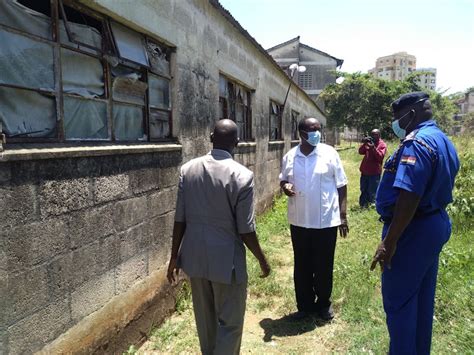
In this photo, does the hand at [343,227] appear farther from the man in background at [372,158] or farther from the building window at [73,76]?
the man in background at [372,158]

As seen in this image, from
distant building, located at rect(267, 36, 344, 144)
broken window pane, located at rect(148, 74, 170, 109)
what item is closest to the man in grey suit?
broken window pane, located at rect(148, 74, 170, 109)

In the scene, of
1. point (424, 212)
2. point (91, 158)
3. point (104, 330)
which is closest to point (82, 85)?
point (91, 158)

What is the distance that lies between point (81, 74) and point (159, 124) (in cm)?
118

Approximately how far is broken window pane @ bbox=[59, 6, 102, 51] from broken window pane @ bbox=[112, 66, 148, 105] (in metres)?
0.30

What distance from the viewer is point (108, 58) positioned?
3.08 m

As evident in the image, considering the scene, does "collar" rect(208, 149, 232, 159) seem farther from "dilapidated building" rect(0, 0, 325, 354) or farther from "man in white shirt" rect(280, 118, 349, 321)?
"man in white shirt" rect(280, 118, 349, 321)

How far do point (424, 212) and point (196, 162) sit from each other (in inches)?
59.7

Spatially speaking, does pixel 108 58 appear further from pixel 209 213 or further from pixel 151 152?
pixel 209 213

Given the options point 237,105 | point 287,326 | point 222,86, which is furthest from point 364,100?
point 287,326

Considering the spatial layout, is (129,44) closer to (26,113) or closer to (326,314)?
(26,113)

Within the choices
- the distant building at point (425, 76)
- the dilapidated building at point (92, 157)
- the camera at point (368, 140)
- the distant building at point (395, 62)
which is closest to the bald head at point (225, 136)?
the dilapidated building at point (92, 157)

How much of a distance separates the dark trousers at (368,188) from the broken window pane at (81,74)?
643 cm

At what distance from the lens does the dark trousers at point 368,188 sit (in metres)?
8.13

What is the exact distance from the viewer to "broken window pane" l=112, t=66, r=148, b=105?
3.22 metres
